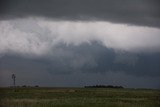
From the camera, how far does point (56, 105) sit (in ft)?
152

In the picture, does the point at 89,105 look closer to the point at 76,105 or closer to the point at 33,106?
the point at 76,105

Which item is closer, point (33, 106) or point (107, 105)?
point (33, 106)

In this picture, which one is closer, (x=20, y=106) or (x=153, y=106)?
(x=20, y=106)

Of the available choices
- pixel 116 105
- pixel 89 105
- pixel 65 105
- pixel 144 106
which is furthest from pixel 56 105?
pixel 144 106

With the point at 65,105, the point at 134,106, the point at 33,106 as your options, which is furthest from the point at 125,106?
the point at 33,106

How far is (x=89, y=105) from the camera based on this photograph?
46.1m

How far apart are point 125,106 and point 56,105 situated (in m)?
8.29

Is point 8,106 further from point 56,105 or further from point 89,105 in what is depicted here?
point 89,105

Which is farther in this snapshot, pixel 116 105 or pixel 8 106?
pixel 116 105

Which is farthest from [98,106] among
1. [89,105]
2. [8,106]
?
[8,106]

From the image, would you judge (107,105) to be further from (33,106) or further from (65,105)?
(33,106)

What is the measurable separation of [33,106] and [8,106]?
3.10m

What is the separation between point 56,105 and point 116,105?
24.2 feet

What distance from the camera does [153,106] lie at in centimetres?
4597
